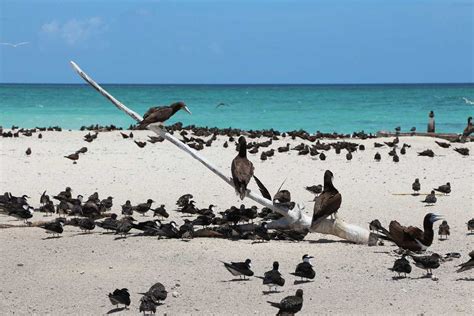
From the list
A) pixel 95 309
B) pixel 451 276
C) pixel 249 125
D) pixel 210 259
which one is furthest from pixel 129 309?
pixel 249 125

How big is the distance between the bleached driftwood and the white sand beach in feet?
0.69

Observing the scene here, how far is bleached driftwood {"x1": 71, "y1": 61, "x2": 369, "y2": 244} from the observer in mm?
12344

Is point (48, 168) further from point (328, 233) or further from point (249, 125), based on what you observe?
point (249, 125)

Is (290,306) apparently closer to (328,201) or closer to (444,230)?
(328,201)

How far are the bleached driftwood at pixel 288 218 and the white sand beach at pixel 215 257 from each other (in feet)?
0.69

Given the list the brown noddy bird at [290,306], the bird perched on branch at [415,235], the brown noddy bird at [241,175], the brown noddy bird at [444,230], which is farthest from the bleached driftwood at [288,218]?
the brown noddy bird at [290,306]

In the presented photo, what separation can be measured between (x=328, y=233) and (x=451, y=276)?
266 cm

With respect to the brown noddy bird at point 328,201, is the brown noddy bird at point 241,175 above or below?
above

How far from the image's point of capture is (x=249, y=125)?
5603cm

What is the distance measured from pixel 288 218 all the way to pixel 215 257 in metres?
2.02

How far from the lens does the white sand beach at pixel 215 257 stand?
899 centimetres

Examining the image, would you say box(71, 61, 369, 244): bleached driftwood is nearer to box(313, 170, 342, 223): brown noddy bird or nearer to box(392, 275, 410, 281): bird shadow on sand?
box(313, 170, 342, 223): brown noddy bird

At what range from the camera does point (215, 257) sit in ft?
37.0

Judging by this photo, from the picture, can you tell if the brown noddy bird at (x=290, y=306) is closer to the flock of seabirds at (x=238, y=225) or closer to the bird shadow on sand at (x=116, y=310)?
the flock of seabirds at (x=238, y=225)
